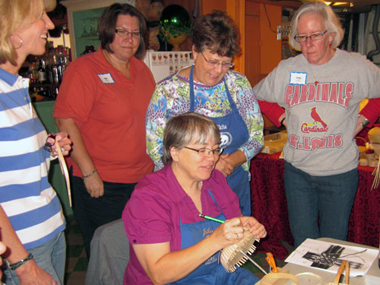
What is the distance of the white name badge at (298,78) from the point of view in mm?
2084

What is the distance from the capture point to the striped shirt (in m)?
1.20

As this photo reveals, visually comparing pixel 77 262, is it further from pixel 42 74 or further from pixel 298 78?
pixel 42 74

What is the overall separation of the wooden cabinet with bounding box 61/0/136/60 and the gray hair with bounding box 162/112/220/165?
3.02 meters

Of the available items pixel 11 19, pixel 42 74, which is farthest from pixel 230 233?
pixel 42 74

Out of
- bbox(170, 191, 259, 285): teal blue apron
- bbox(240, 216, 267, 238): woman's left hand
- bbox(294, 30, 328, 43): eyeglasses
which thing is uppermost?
bbox(294, 30, 328, 43): eyeglasses

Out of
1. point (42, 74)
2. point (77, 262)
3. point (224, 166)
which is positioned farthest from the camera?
point (42, 74)

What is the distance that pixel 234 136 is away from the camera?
76.5 inches

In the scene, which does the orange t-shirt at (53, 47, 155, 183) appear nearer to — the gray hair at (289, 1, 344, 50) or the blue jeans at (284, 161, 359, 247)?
the blue jeans at (284, 161, 359, 247)

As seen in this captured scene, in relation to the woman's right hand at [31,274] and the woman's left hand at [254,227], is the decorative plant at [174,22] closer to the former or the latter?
the woman's left hand at [254,227]

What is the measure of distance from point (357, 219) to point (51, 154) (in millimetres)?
2284

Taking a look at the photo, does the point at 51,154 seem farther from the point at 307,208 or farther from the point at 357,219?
the point at 357,219

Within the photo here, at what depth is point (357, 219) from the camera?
8.96ft

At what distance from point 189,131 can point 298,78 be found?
3.14 ft

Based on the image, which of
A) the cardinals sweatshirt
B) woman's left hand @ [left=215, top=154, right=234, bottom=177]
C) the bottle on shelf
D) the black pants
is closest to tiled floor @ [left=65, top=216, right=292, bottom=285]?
the black pants
